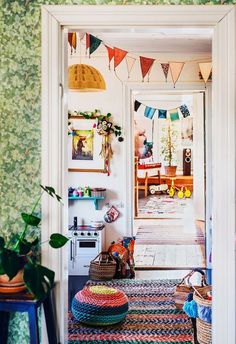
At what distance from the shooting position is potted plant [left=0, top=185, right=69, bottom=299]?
211 centimetres

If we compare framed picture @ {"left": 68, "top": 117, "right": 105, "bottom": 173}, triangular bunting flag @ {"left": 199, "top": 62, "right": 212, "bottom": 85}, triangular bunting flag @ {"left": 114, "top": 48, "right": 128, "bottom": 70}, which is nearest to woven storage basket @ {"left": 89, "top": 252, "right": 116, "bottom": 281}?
framed picture @ {"left": 68, "top": 117, "right": 105, "bottom": 173}

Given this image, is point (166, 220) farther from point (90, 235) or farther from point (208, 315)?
point (208, 315)

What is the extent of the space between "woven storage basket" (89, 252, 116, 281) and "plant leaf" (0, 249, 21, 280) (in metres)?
3.18

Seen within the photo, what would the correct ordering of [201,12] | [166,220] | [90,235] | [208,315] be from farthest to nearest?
[166,220] → [90,235] → [208,315] → [201,12]

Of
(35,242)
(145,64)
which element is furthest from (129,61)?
(35,242)

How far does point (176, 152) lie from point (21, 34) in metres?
11.7

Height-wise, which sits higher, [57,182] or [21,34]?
[21,34]

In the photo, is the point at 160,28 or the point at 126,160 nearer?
the point at 160,28

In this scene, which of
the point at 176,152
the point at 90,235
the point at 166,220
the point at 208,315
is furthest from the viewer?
the point at 176,152

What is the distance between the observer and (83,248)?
555cm

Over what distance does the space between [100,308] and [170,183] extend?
33.7 feet

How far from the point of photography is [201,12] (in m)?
2.58

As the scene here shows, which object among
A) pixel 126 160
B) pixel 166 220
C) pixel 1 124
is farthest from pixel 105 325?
pixel 166 220

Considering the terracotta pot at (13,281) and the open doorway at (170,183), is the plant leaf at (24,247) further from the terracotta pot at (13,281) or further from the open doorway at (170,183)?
the open doorway at (170,183)
